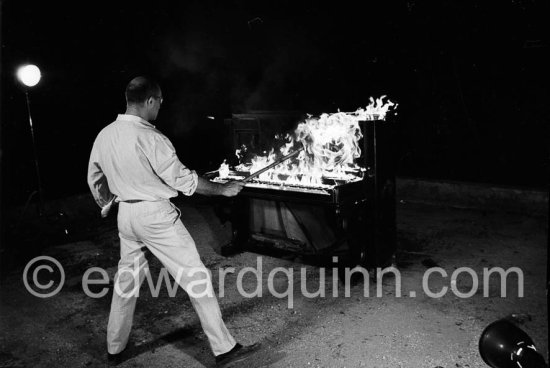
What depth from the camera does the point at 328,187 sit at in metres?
5.64

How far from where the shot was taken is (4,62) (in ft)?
31.3

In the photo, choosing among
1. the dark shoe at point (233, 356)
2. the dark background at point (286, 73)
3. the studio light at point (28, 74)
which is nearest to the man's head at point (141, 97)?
the dark shoe at point (233, 356)

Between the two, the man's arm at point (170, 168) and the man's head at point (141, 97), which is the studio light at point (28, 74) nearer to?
the man's head at point (141, 97)

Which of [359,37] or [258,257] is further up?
[359,37]

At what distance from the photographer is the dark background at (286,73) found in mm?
9711

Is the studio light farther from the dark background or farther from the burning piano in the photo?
the burning piano

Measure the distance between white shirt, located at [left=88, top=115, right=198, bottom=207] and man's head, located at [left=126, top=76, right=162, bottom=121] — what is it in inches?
3.3

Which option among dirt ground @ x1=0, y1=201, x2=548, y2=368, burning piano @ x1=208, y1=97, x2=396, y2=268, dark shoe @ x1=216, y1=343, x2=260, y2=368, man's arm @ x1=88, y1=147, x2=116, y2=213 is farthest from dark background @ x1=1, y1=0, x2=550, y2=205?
dark shoe @ x1=216, y1=343, x2=260, y2=368

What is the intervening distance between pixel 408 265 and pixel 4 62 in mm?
8329

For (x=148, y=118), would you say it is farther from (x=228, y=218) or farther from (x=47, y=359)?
(x=228, y=218)

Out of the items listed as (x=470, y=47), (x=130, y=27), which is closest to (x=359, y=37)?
(x=470, y=47)

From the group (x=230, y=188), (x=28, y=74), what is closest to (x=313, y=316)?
(x=230, y=188)

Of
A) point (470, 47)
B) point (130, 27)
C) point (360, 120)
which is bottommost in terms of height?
point (360, 120)

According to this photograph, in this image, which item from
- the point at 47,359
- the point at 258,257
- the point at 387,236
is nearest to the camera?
the point at 47,359
